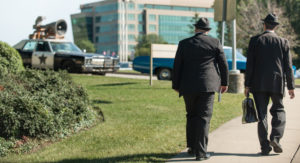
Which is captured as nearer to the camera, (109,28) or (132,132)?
(132,132)

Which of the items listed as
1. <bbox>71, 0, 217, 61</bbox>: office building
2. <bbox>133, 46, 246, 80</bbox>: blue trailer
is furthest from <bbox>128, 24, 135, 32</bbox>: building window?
<bbox>133, 46, 246, 80</bbox>: blue trailer

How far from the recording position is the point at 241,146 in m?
6.65

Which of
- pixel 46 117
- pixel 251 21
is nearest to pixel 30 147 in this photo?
pixel 46 117

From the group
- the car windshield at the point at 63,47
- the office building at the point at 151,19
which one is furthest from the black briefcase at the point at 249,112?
the office building at the point at 151,19

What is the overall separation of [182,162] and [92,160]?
1.11m

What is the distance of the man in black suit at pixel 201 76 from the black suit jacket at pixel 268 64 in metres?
0.49

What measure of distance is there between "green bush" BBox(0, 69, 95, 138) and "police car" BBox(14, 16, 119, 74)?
9302 mm

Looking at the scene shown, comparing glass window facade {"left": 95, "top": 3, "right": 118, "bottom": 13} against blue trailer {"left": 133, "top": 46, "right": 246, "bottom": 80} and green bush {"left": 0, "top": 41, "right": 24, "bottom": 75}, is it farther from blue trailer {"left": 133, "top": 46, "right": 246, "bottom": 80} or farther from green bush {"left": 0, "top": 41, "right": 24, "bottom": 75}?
green bush {"left": 0, "top": 41, "right": 24, "bottom": 75}

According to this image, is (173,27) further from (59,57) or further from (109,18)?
(59,57)

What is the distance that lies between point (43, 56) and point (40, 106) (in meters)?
13.8

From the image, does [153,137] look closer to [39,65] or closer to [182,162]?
[182,162]

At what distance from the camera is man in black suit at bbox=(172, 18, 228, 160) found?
5758mm

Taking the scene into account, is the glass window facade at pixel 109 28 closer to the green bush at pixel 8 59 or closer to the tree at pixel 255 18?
the tree at pixel 255 18

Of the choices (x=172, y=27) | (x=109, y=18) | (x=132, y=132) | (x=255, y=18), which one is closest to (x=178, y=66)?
(x=132, y=132)
